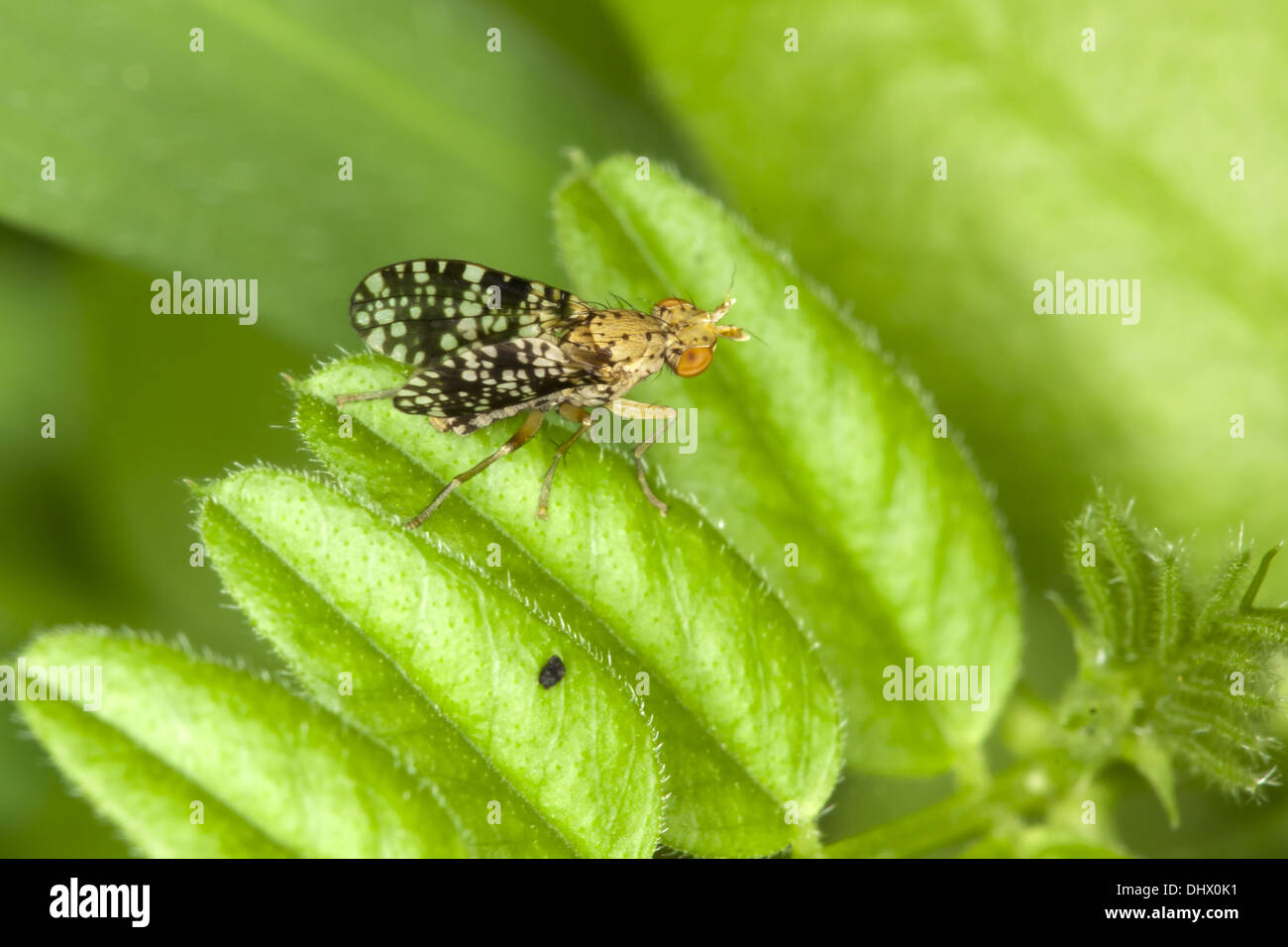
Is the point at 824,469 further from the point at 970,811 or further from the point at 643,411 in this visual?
the point at 970,811

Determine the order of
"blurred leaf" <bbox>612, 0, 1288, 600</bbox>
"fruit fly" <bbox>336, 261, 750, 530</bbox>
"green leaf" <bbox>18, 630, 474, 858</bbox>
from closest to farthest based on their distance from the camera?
"green leaf" <bbox>18, 630, 474, 858</bbox>, "fruit fly" <bbox>336, 261, 750, 530</bbox>, "blurred leaf" <bbox>612, 0, 1288, 600</bbox>

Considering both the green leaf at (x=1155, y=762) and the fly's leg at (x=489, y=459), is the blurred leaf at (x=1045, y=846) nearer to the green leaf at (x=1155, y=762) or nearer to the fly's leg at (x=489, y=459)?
the green leaf at (x=1155, y=762)

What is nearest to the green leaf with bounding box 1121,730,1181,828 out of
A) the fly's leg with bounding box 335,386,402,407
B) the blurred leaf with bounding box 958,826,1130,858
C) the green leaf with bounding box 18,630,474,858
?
the blurred leaf with bounding box 958,826,1130,858

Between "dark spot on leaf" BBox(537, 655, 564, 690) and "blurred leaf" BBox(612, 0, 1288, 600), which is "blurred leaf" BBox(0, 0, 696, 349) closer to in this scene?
"blurred leaf" BBox(612, 0, 1288, 600)

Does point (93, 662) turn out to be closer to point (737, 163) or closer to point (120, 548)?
point (120, 548)

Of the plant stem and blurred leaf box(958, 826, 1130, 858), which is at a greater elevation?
the plant stem

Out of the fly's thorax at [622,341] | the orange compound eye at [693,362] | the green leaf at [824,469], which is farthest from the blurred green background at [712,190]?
the orange compound eye at [693,362]
